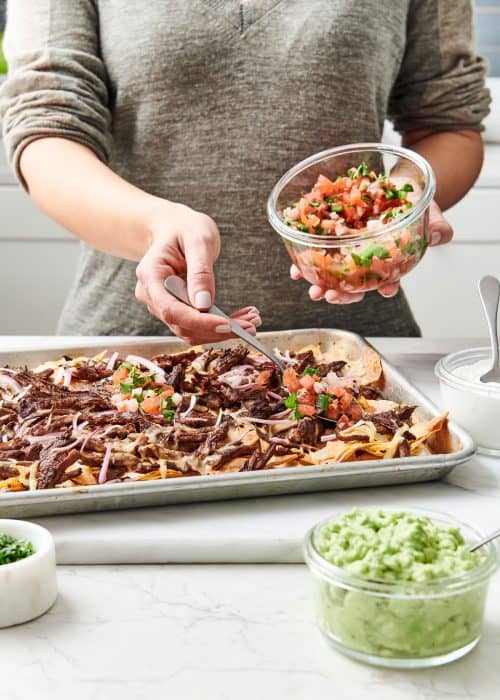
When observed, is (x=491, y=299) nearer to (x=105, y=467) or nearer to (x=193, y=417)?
(x=193, y=417)

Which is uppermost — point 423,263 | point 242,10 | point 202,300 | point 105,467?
point 242,10

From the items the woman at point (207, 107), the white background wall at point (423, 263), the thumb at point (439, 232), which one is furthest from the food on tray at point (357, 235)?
the white background wall at point (423, 263)

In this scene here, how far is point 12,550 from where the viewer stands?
1226 millimetres

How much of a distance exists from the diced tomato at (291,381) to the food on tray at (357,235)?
184 mm

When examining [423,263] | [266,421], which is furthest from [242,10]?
[423,263]

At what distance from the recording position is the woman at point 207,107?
2.27m

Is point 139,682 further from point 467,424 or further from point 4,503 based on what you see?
point 467,424

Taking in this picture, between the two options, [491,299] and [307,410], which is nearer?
[307,410]

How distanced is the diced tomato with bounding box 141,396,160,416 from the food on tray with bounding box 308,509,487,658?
64cm

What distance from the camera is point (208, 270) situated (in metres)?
1.80

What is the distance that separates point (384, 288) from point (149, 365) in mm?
498

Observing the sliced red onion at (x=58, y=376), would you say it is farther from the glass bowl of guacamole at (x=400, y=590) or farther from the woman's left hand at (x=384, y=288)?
the glass bowl of guacamole at (x=400, y=590)

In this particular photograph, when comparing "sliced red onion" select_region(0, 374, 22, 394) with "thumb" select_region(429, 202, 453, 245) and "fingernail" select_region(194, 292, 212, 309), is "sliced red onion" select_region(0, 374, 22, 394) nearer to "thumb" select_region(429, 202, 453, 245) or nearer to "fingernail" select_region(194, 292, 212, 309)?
"fingernail" select_region(194, 292, 212, 309)

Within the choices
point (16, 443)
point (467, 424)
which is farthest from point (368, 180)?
point (16, 443)
